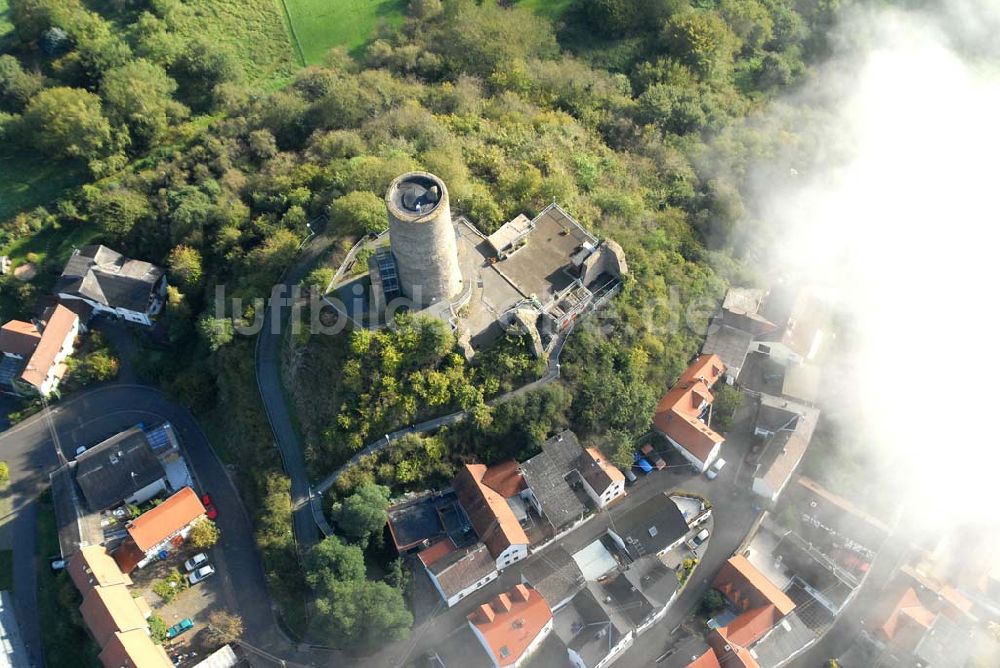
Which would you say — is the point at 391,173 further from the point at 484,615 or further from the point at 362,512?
the point at 484,615

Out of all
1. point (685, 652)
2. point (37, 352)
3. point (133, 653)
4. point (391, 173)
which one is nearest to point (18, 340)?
point (37, 352)

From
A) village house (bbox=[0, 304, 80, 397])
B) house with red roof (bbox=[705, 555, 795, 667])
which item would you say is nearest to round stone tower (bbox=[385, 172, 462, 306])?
house with red roof (bbox=[705, 555, 795, 667])

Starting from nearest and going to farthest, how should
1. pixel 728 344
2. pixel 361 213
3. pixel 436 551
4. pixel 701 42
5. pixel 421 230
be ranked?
pixel 421 230 → pixel 436 551 → pixel 361 213 → pixel 728 344 → pixel 701 42

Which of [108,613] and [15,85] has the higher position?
[15,85]

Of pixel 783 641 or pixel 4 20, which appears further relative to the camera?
pixel 4 20

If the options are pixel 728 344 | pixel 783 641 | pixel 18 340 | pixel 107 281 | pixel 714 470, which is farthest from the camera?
pixel 107 281

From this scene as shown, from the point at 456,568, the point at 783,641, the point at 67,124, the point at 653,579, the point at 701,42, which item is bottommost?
the point at 783,641

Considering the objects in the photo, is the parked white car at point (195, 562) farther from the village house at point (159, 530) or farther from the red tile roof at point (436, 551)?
the red tile roof at point (436, 551)

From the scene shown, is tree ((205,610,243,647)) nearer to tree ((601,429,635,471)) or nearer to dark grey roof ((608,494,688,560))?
dark grey roof ((608,494,688,560))
